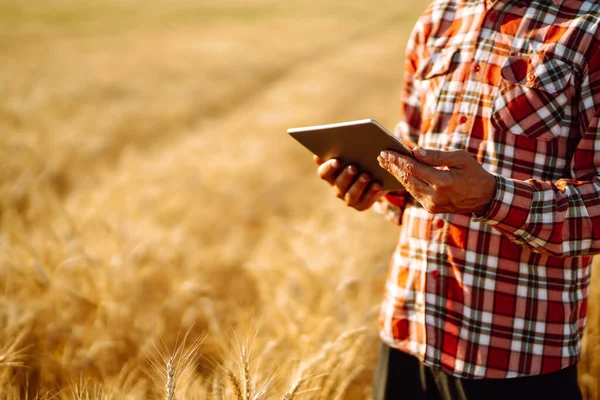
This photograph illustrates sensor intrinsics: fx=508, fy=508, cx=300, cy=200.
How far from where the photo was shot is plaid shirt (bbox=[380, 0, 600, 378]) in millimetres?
1007

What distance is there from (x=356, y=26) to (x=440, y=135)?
A: 79.9ft

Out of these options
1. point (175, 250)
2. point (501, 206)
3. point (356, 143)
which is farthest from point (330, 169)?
point (175, 250)

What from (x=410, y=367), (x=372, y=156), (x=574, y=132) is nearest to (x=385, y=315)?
(x=410, y=367)

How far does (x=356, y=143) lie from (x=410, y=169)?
0.15m

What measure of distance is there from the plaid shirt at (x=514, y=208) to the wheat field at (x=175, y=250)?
302 millimetres

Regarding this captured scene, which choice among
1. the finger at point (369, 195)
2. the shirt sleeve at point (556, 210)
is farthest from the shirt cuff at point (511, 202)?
the finger at point (369, 195)

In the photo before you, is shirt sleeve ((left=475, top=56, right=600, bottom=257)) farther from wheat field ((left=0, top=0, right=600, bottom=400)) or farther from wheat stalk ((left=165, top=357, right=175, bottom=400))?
wheat stalk ((left=165, top=357, right=175, bottom=400))

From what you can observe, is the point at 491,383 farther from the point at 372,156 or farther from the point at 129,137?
the point at 129,137

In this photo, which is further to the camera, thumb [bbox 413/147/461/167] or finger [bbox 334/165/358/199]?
finger [bbox 334/165/358/199]

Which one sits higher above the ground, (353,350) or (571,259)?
(571,259)

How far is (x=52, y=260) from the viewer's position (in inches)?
84.9

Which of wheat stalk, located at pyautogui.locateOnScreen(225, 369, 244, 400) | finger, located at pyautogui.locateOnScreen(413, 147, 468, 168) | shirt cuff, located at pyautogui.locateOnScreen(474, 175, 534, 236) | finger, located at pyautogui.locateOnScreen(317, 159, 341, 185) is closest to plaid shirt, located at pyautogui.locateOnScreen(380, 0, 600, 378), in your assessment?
shirt cuff, located at pyautogui.locateOnScreen(474, 175, 534, 236)

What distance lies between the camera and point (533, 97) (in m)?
1.11

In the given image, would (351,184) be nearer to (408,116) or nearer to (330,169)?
(330,169)
